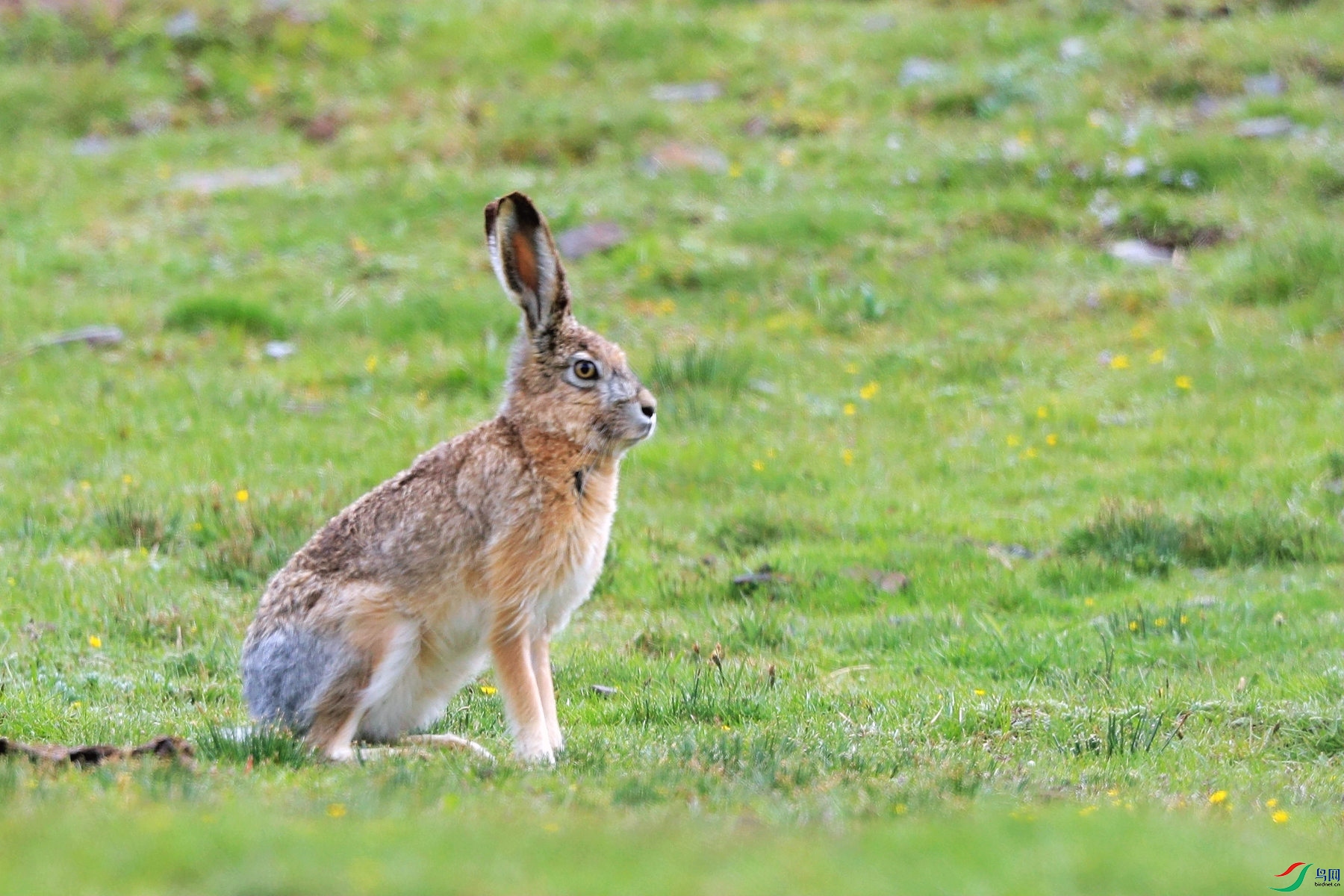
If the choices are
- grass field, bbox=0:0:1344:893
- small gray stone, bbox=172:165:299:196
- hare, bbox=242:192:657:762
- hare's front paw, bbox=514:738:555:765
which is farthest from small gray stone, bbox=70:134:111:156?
hare's front paw, bbox=514:738:555:765

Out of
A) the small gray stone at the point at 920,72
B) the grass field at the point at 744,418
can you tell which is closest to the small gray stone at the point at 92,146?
the grass field at the point at 744,418

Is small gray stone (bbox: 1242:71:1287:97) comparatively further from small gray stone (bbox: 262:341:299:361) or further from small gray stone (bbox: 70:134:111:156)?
small gray stone (bbox: 70:134:111:156)

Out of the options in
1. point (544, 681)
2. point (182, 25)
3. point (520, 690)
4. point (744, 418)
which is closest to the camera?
point (520, 690)

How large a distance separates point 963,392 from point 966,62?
27.4 ft

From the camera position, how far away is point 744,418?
13375mm

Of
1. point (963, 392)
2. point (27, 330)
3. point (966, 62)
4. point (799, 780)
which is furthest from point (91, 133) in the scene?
point (799, 780)

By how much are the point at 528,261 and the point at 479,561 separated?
1373 mm

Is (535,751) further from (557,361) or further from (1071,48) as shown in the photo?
(1071,48)

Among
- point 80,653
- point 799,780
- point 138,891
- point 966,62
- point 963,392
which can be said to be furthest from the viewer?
point 966,62

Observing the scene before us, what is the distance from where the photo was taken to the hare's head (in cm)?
727

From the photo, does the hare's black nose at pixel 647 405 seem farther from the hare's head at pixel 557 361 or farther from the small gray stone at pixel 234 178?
the small gray stone at pixel 234 178

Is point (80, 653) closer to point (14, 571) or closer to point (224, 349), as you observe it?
point (14, 571)

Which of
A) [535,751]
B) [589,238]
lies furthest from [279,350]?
[535,751]

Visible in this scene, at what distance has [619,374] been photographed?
24.4ft
